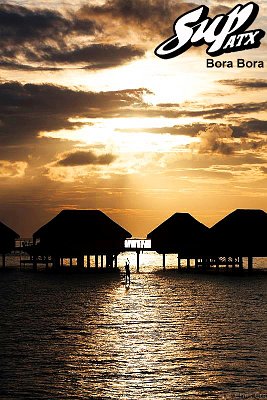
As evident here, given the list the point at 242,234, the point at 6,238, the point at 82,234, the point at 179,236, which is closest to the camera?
the point at 242,234

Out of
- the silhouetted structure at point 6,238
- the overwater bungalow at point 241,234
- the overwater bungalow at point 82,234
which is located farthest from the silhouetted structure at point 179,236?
the silhouetted structure at point 6,238

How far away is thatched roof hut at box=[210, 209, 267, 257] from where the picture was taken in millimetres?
66750

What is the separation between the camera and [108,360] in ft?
83.0

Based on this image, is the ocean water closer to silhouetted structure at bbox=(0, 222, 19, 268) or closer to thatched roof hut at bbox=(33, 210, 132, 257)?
thatched roof hut at bbox=(33, 210, 132, 257)

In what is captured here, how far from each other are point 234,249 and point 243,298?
55.7 feet

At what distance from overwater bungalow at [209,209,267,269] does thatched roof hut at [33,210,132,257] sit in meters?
7.90

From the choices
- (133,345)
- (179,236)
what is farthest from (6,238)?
(133,345)

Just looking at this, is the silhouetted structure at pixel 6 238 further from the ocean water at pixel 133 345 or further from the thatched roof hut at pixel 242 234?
the ocean water at pixel 133 345

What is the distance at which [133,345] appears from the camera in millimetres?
28156

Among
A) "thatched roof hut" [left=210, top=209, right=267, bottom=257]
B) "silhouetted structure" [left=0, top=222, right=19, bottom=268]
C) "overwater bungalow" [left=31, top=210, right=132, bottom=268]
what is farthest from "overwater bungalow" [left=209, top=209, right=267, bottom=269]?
"silhouetted structure" [left=0, top=222, right=19, bottom=268]

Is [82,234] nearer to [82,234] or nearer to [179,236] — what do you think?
[82,234]

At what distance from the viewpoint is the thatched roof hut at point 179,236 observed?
72438 millimetres

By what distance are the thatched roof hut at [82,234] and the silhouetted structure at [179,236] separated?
4.12 meters

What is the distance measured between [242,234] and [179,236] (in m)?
7.56
